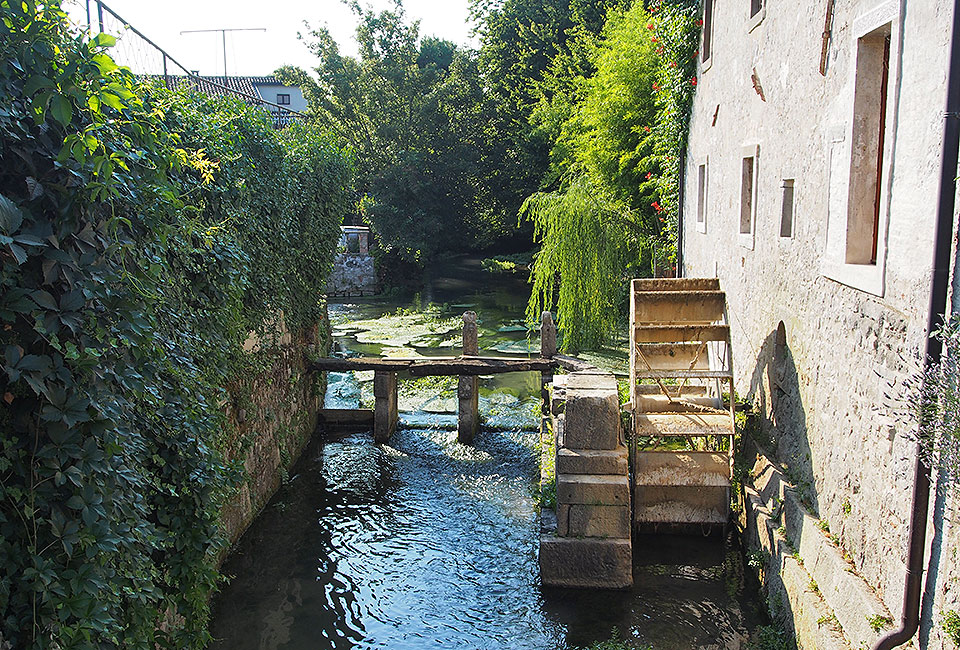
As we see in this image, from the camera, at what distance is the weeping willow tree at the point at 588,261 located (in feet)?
44.7

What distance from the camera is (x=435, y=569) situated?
6.85m

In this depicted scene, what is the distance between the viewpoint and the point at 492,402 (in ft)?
39.8

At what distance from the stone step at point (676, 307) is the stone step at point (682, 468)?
1548mm

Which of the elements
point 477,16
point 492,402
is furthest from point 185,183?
point 477,16

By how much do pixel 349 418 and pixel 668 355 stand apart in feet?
15.6

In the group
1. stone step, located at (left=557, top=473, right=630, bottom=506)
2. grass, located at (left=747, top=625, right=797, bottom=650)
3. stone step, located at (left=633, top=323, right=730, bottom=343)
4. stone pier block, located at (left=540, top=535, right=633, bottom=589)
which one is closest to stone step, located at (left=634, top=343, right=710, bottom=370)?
stone step, located at (left=633, top=323, right=730, bottom=343)

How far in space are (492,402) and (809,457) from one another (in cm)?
682

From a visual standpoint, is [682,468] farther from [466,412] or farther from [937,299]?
[466,412]

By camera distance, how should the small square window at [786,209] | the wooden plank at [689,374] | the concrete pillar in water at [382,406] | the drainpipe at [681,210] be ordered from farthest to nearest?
the drainpipe at [681,210], the concrete pillar in water at [382,406], the wooden plank at [689,374], the small square window at [786,209]

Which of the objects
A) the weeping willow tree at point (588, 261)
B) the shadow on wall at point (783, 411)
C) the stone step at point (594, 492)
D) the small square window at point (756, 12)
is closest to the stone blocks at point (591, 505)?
the stone step at point (594, 492)

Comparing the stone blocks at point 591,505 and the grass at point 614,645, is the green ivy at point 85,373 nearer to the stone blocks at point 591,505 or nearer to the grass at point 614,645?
the grass at point 614,645

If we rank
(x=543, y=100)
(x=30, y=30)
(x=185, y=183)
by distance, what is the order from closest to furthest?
1. (x=30, y=30)
2. (x=185, y=183)
3. (x=543, y=100)

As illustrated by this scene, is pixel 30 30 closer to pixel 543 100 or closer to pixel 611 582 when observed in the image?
pixel 611 582

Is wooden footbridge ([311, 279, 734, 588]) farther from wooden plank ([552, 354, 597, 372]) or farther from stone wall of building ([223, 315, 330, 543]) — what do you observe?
stone wall of building ([223, 315, 330, 543])
